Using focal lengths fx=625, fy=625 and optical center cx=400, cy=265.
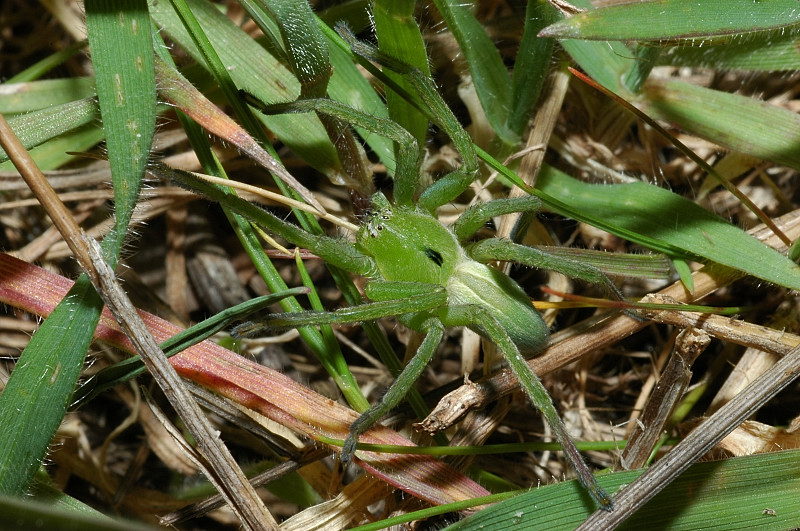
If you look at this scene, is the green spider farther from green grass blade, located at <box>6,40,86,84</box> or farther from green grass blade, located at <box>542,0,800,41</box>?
green grass blade, located at <box>6,40,86,84</box>

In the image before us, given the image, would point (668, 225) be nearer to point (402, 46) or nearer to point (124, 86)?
point (402, 46)

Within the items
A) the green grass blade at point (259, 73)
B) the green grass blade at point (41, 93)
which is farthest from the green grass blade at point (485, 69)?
the green grass blade at point (41, 93)

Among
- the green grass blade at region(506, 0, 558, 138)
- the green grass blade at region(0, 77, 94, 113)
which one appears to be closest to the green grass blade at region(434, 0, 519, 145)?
the green grass blade at region(506, 0, 558, 138)

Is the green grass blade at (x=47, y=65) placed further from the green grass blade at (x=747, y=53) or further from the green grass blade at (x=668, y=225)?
the green grass blade at (x=747, y=53)

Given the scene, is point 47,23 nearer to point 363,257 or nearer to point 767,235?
point 363,257

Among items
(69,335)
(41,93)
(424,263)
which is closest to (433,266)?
(424,263)
